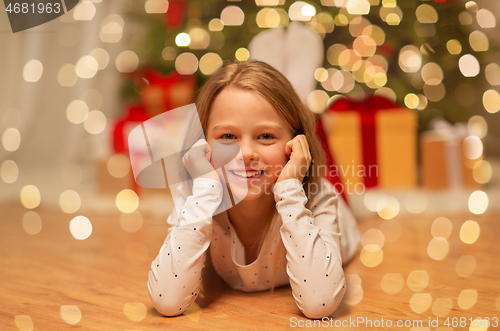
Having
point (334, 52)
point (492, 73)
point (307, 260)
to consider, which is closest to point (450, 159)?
point (334, 52)

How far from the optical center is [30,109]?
8.16 ft

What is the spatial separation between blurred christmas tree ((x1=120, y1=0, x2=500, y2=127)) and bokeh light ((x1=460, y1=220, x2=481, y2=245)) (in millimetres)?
797

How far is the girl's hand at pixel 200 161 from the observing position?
830mm

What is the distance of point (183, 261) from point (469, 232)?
39.7 inches

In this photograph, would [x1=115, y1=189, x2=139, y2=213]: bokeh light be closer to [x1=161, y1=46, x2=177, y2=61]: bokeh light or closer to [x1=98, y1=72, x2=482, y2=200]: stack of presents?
[x1=98, y1=72, x2=482, y2=200]: stack of presents

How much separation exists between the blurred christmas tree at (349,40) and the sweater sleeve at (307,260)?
4.15 ft

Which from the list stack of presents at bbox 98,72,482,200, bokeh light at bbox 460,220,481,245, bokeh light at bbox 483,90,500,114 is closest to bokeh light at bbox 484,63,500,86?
bokeh light at bbox 483,90,500,114

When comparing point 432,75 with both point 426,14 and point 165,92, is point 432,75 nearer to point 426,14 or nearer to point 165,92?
point 426,14

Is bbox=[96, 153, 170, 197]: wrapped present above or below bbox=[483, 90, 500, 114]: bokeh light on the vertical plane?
below

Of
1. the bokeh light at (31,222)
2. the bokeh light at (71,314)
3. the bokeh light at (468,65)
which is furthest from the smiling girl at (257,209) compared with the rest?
the bokeh light at (468,65)

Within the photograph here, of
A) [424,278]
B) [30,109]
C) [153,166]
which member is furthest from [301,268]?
[30,109]

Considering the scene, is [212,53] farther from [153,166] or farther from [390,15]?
[153,166]

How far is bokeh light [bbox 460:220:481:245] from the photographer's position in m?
1.28

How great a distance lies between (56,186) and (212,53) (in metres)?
1.01
